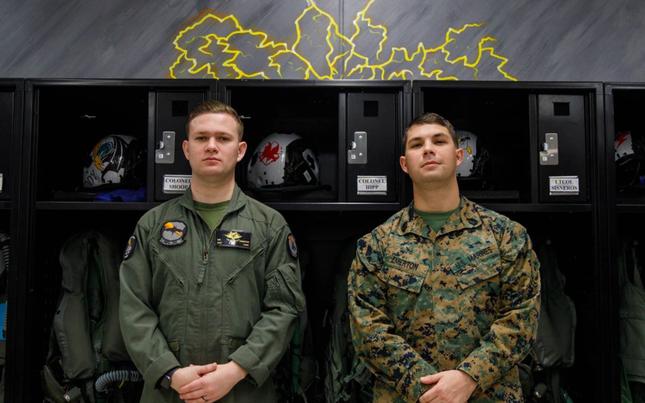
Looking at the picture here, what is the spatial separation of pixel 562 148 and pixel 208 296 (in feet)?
4.77

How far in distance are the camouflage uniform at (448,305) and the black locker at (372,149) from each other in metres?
0.31

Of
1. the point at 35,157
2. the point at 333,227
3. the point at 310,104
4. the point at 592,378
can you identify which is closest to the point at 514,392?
the point at 592,378

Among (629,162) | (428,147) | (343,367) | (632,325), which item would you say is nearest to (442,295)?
(428,147)

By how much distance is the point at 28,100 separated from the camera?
70.7 inches

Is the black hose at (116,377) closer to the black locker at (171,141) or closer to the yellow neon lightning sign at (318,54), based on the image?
the black locker at (171,141)

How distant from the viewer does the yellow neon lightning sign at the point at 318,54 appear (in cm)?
232

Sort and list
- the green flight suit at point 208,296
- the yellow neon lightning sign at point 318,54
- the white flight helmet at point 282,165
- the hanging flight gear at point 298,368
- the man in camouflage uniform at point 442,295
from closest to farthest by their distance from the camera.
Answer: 1. the man in camouflage uniform at point 442,295
2. the green flight suit at point 208,296
3. the hanging flight gear at point 298,368
4. the white flight helmet at point 282,165
5. the yellow neon lightning sign at point 318,54

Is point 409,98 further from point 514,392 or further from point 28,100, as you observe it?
point 28,100

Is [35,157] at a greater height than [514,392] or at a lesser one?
greater

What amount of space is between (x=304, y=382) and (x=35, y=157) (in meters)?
1.39

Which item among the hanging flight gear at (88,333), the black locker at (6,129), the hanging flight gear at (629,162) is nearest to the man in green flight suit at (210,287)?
the hanging flight gear at (88,333)

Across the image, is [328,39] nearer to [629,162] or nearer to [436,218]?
[436,218]

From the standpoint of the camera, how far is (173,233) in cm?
159

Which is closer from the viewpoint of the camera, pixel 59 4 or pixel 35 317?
pixel 35 317
